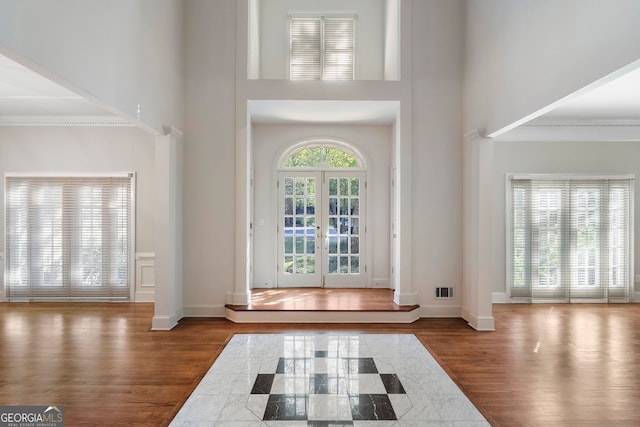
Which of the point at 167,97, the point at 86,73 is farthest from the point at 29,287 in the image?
the point at 86,73

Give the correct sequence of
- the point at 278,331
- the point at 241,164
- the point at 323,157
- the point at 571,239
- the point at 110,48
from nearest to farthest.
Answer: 1. the point at 110,48
2. the point at 278,331
3. the point at 241,164
4. the point at 571,239
5. the point at 323,157

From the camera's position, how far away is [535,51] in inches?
146

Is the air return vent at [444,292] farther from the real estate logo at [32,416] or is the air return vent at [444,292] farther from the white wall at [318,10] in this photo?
the real estate logo at [32,416]

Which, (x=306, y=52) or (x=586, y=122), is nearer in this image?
(x=586, y=122)

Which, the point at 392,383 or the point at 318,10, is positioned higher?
the point at 318,10

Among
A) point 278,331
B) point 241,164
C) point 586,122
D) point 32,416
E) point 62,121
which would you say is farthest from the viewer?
point 62,121

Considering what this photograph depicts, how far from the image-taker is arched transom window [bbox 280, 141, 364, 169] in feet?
23.2

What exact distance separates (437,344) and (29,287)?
21.0ft

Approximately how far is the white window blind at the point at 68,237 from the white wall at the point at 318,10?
313cm

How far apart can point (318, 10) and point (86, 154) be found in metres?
4.50

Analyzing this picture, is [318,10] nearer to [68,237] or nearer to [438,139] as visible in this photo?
[438,139]

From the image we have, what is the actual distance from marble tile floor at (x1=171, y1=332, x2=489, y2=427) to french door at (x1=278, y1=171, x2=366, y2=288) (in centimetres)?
255

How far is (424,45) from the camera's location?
5.51 meters

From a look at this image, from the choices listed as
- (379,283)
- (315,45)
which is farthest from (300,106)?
(379,283)
